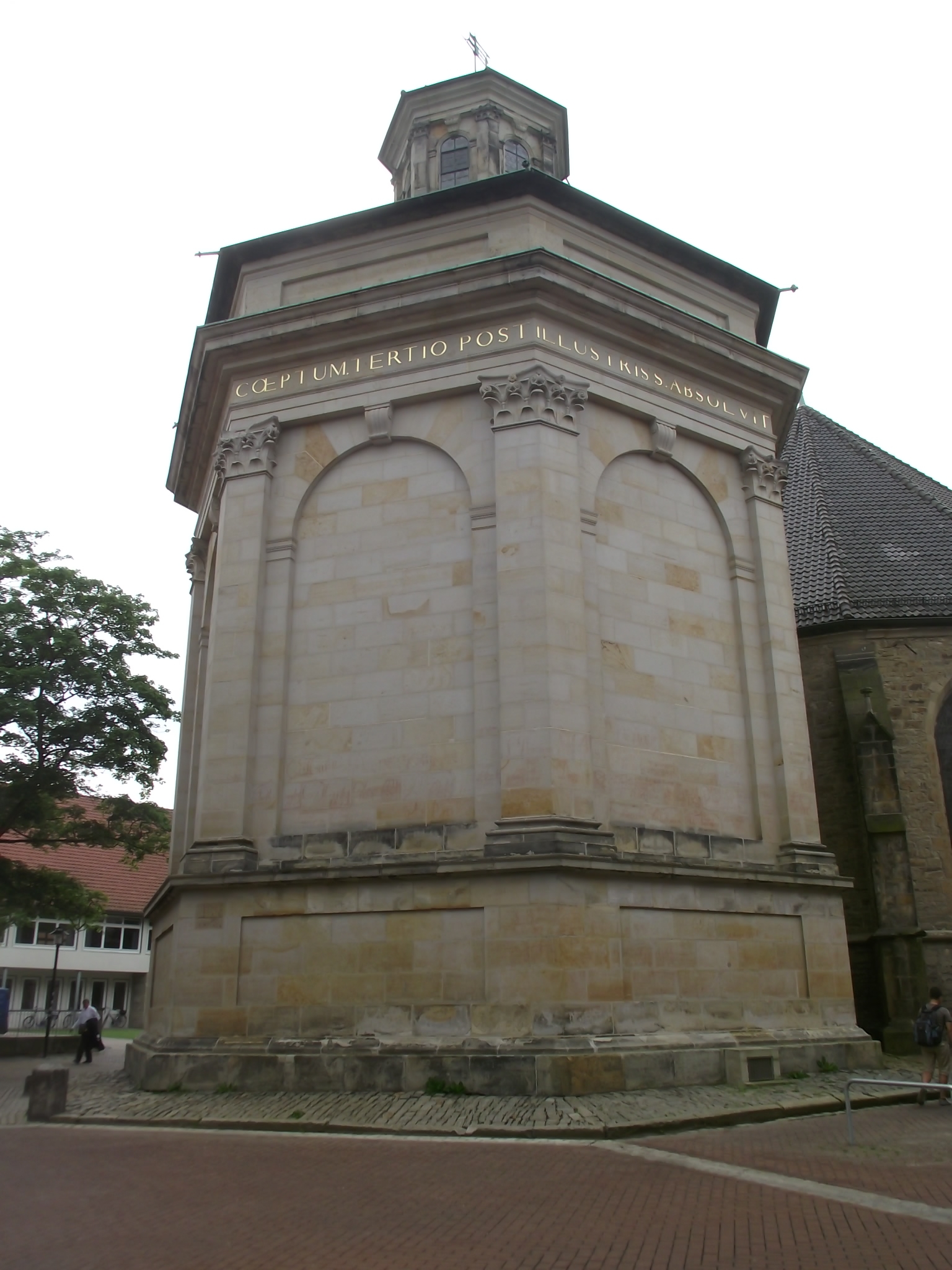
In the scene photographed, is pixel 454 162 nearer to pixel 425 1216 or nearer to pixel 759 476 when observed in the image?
pixel 759 476

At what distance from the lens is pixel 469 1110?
12805 millimetres

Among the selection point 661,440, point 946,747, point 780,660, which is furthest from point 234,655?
point 946,747

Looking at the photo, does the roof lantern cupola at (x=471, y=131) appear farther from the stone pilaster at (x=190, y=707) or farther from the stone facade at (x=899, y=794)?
the stone facade at (x=899, y=794)

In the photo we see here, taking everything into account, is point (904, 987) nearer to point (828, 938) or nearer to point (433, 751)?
point (828, 938)

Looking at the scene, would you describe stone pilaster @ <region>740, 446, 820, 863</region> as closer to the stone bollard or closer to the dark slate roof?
the dark slate roof

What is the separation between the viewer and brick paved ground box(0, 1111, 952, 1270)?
23.5 ft

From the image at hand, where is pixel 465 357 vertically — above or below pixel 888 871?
above

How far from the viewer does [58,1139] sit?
40.9ft

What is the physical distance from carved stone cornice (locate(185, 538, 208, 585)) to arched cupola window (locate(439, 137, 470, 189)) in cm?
1149

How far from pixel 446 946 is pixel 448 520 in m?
7.08

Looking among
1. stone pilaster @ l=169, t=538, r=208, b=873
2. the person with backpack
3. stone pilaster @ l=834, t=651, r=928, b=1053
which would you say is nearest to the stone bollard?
stone pilaster @ l=169, t=538, r=208, b=873

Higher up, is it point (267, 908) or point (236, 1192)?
point (267, 908)

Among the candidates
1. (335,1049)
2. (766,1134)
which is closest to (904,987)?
(766,1134)

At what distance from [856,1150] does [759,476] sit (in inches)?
517
